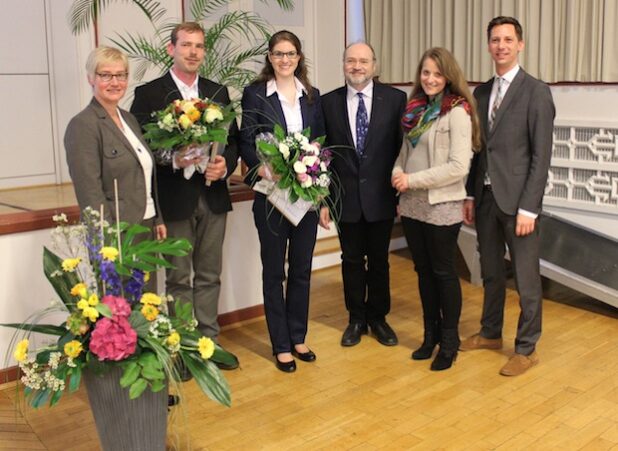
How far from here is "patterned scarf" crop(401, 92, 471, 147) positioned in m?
3.76

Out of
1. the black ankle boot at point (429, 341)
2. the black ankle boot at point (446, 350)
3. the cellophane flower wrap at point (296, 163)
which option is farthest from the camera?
the black ankle boot at point (429, 341)

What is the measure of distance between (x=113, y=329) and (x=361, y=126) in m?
2.03

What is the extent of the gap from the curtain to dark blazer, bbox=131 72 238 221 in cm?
292

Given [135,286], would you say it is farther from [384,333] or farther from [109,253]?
[384,333]

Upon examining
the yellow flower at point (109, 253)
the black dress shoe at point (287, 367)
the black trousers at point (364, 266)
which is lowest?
the black dress shoe at point (287, 367)

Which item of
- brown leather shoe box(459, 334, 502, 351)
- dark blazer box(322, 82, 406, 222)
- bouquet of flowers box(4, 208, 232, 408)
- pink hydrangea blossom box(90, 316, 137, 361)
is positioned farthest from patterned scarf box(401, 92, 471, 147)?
pink hydrangea blossom box(90, 316, 137, 361)

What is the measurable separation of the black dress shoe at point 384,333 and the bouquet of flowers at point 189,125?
1640 mm

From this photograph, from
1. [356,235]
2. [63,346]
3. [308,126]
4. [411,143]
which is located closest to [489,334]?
[356,235]

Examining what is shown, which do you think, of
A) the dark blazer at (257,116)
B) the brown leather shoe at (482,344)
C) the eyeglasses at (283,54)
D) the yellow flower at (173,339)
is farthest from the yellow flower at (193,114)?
the brown leather shoe at (482,344)

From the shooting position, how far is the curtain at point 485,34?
543 centimetres

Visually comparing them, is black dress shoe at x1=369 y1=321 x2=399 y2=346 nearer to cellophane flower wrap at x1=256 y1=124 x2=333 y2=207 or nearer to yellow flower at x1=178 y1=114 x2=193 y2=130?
cellophane flower wrap at x1=256 y1=124 x2=333 y2=207

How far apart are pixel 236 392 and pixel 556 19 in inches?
144

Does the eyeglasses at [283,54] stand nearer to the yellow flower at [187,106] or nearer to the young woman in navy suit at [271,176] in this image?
the young woman in navy suit at [271,176]

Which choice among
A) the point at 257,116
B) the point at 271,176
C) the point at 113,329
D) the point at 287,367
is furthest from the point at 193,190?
the point at 113,329
